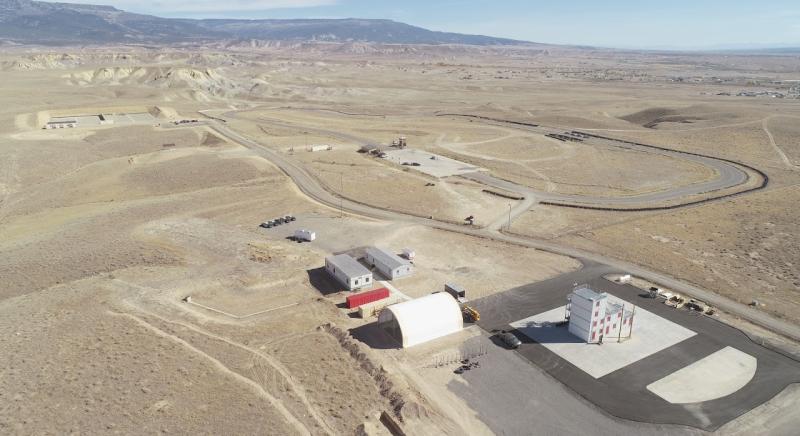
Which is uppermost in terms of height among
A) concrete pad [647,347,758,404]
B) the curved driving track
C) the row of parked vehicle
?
the curved driving track

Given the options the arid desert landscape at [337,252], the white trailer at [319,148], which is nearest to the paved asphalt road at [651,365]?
the arid desert landscape at [337,252]

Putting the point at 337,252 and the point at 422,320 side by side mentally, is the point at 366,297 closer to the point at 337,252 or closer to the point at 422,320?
the point at 422,320

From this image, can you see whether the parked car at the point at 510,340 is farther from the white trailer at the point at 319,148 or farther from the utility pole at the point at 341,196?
the white trailer at the point at 319,148

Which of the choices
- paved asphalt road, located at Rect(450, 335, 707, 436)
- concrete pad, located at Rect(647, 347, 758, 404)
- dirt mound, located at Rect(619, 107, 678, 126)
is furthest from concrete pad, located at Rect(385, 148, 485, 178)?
dirt mound, located at Rect(619, 107, 678, 126)

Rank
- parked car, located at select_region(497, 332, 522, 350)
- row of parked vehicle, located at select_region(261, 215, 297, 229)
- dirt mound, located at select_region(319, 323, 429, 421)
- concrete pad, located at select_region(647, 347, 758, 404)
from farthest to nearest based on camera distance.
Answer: row of parked vehicle, located at select_region(261, 215, 297, 229)
parked car, located at select_region(497, 332, 522, 350)
concrete pad, located at select_region(647, 347, 758, 404)
dirt mound, located at select_region(319, 323, 429, 421)

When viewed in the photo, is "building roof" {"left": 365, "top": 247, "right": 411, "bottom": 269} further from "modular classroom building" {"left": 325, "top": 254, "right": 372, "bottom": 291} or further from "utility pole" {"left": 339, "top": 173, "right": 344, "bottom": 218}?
"utility pole" {"left": 339, "top": 173, "right": 344, "bottom": 218}

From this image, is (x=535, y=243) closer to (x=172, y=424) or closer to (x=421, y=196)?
(x=421, y=196)
